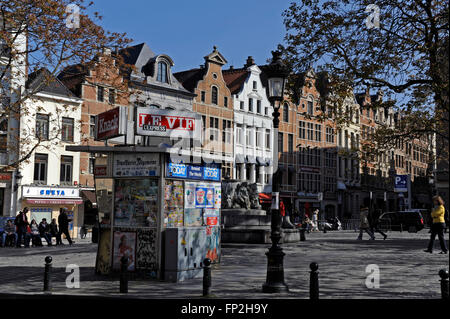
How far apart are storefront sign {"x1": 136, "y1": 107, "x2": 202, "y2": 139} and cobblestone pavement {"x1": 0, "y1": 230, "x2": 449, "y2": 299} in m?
3.41

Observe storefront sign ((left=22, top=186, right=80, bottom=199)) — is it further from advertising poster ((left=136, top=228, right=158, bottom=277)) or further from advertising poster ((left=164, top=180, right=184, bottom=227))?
advertising poster ((left=136, top=228, right=158, bottom=277))

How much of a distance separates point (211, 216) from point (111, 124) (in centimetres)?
344

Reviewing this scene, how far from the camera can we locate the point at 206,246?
13.4 metres

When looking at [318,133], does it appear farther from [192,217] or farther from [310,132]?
[192,217]

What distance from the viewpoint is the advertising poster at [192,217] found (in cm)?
1334

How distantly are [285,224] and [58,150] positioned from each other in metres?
18.5

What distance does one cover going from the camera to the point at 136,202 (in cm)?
1274

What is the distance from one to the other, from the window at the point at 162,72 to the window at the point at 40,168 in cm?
1222

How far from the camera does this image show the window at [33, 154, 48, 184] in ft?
120

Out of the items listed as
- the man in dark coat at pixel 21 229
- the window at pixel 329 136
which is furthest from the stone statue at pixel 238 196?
the window at pixel 329 136

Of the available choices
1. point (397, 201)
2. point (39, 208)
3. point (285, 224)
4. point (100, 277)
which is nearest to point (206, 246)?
point (100, 277)

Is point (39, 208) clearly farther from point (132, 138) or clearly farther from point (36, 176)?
point (132, 138)

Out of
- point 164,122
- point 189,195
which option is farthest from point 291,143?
point 164,122

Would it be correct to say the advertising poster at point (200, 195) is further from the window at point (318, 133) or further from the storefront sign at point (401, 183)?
the window at point (318, 133)
